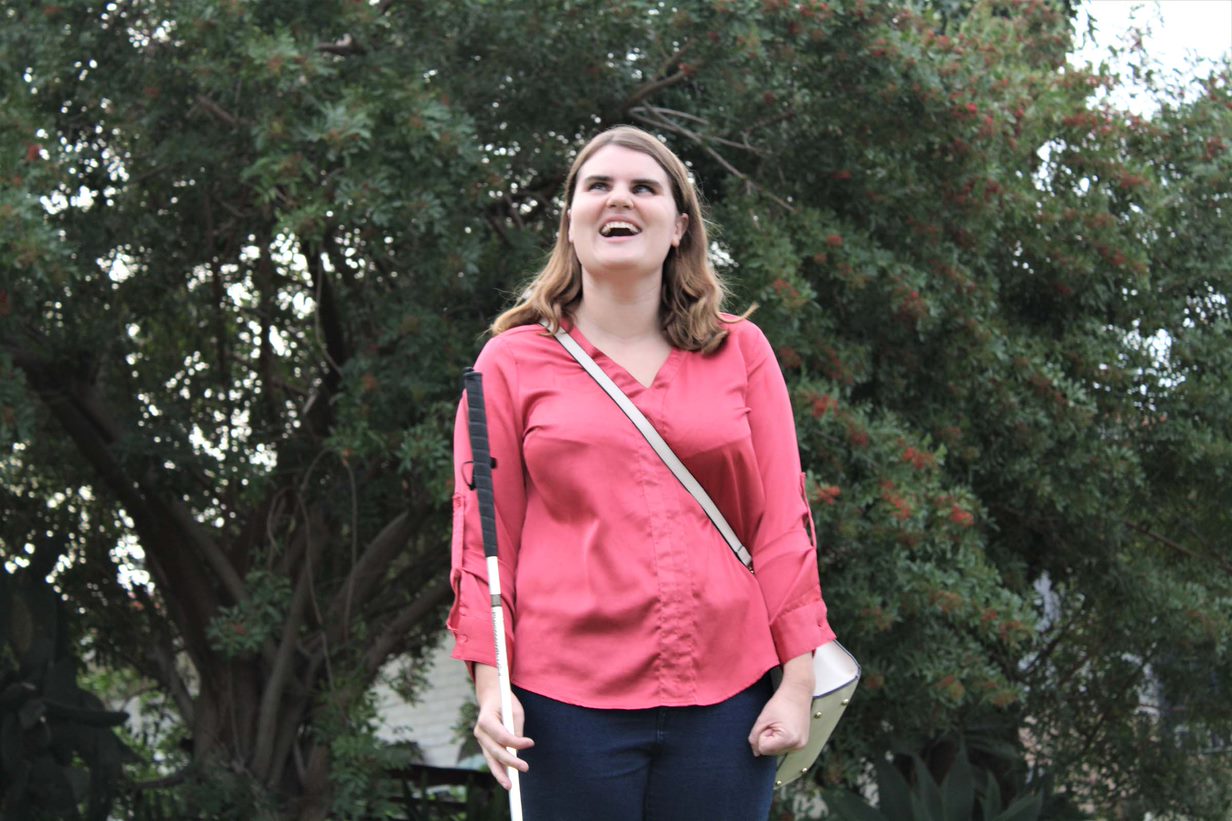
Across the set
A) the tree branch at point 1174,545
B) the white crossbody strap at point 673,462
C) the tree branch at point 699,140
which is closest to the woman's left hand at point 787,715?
the white crossbody strap at point 673,462

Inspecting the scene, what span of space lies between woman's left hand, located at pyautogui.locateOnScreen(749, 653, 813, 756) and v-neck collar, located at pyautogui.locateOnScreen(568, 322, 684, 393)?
57 centimetres

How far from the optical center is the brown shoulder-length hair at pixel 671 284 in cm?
296

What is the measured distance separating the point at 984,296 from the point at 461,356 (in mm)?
2226

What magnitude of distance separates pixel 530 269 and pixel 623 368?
11.5ft

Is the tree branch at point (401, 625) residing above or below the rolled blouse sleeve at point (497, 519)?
below

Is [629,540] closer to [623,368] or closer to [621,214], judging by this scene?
[623,368]

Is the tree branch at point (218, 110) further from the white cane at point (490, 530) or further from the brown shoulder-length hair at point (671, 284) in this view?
the white cane at point (490, 530)

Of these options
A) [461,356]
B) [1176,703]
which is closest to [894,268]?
[461,356]

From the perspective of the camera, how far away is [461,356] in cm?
610

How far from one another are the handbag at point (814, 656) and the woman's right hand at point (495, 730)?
1.59 ft

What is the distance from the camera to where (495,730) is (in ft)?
8.46

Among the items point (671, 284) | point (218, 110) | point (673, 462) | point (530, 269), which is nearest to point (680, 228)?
point (671, 284)

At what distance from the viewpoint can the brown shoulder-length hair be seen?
2.96 metres

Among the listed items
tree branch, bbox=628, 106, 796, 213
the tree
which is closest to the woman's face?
the tree
